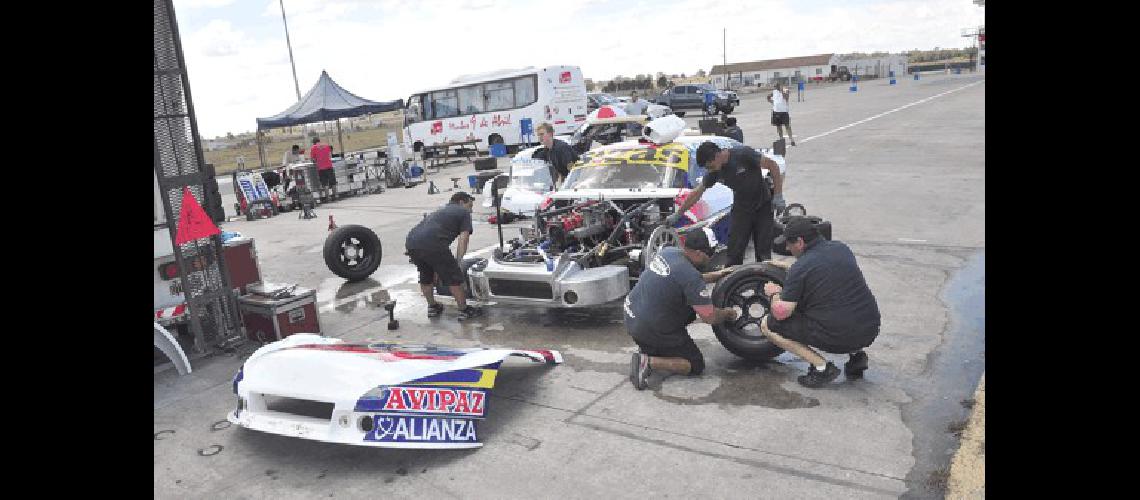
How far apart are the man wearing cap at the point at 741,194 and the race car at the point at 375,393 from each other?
288cm

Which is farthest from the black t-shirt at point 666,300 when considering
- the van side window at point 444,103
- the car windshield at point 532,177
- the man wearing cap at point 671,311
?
the van side window at point 444,103

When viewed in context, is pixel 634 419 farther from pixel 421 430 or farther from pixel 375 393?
pixel 375 393

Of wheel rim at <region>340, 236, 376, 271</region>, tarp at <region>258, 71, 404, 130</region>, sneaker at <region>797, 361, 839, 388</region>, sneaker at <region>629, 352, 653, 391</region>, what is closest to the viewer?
sneaker at <region>797, 361, 839, 388</region>

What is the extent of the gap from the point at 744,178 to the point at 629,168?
1.78 metres

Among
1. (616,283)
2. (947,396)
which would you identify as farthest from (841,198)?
(947,396)

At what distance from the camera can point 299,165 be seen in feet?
54.3

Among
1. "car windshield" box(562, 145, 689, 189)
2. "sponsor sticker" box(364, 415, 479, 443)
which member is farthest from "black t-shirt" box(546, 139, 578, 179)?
"sponsor sticker" box(364, 415, 479, 443)

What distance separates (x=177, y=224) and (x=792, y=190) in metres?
10.1

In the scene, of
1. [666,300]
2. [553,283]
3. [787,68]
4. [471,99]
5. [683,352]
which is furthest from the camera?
[787,68]

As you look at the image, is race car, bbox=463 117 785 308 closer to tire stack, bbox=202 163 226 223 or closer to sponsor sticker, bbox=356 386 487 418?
sponsor sticker, bbox=356 386 487 418

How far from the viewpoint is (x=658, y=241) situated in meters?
7.02

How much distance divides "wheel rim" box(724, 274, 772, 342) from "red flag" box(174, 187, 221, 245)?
414cm

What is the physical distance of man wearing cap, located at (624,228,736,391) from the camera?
5.01 metres

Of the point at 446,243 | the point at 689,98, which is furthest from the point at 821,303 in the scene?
the point at 689,98
